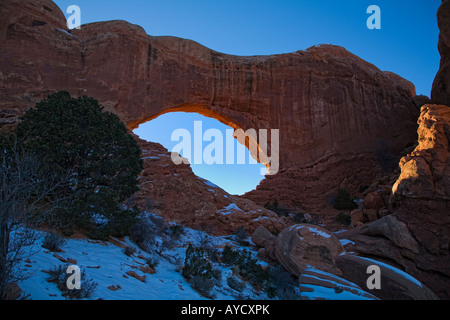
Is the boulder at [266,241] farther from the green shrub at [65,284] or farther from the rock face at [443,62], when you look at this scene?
the rock face at [443,62]

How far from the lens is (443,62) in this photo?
18891 millimetres

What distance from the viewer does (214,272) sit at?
26.3 ft

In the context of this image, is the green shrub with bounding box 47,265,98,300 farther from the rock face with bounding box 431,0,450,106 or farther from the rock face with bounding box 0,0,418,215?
the rock face with bounding box 431,0,450,106

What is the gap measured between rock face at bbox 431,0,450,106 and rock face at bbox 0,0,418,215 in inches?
258

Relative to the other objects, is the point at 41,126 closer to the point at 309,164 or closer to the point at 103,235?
the point at 103,235

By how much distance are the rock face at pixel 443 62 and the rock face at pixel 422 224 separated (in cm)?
896

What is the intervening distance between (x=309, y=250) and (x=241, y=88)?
59.4ft

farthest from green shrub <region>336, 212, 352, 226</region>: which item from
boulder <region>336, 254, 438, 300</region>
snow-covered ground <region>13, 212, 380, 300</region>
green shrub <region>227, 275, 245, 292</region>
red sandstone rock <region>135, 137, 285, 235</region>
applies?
green shrub <region>227, 275, 245, 292</region>

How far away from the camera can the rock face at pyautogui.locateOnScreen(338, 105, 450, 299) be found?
335 inches

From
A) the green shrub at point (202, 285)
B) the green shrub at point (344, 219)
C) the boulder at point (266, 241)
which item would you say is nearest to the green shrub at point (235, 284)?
the green shrub at point (202, 285)

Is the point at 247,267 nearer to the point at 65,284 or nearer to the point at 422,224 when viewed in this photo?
the point at 422,224

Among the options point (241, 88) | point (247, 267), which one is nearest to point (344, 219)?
point (247, 267)

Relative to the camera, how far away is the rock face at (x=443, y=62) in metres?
16.3

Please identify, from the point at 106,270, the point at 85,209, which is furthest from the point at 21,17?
the point at 106,270
